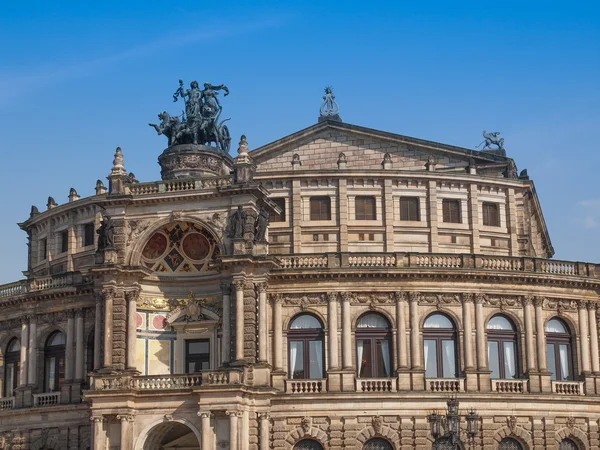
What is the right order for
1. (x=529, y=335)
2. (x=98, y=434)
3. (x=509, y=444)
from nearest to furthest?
1. (x=98, y=434)
2. (x=509, y=444)
3. (x=529, y=335)

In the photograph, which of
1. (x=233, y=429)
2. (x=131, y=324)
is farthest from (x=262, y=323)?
(x=131, y=324)

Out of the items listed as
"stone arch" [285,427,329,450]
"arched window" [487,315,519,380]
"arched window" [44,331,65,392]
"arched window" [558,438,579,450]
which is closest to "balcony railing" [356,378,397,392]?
A: "stone arch" [285,427,329,450]

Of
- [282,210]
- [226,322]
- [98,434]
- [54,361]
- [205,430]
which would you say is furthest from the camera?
[282,210]

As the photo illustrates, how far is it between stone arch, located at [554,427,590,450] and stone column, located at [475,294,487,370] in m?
5.28

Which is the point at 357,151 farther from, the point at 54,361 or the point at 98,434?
the point at 98,434

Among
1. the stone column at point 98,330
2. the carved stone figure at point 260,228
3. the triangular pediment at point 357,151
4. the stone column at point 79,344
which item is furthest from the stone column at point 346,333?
the stone column at point 79,344

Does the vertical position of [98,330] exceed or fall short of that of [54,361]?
it exceeds it

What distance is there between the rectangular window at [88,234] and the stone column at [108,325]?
38.1ft

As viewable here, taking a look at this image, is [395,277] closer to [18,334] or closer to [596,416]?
[596,416]

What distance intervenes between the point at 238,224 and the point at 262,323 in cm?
518

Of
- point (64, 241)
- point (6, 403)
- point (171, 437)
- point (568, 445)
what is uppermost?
point (64, 241)

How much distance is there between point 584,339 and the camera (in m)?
60.0

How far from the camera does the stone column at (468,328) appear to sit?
5744cm

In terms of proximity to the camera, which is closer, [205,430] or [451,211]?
[205,430]
